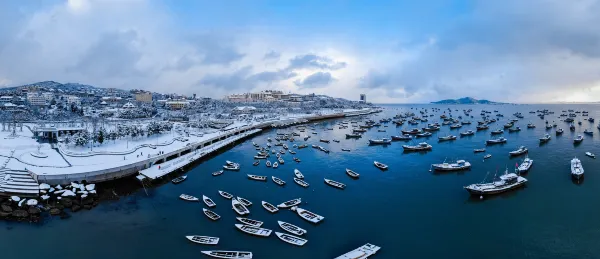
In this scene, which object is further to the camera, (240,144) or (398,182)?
(240,144)

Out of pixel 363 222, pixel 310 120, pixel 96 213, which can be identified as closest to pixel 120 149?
pixel 96 213

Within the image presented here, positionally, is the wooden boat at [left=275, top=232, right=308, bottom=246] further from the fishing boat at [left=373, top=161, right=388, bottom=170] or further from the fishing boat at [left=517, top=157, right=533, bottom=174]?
the fishing boat at [left=517, top=157, right=533, bottom=174]

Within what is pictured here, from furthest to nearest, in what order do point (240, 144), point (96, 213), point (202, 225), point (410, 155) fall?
point (240, 144) < point (410, 155) < point (96, 213) < point (202, 225)

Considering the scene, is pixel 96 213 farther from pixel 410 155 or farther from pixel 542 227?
pixel 410 155

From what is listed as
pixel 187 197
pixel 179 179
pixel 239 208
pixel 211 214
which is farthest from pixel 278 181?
pixel 179 179

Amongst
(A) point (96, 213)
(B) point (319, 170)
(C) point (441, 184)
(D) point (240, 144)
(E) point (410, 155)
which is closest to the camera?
(A) point (96, 213)

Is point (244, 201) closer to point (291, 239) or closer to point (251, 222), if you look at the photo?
point (251, 222)
